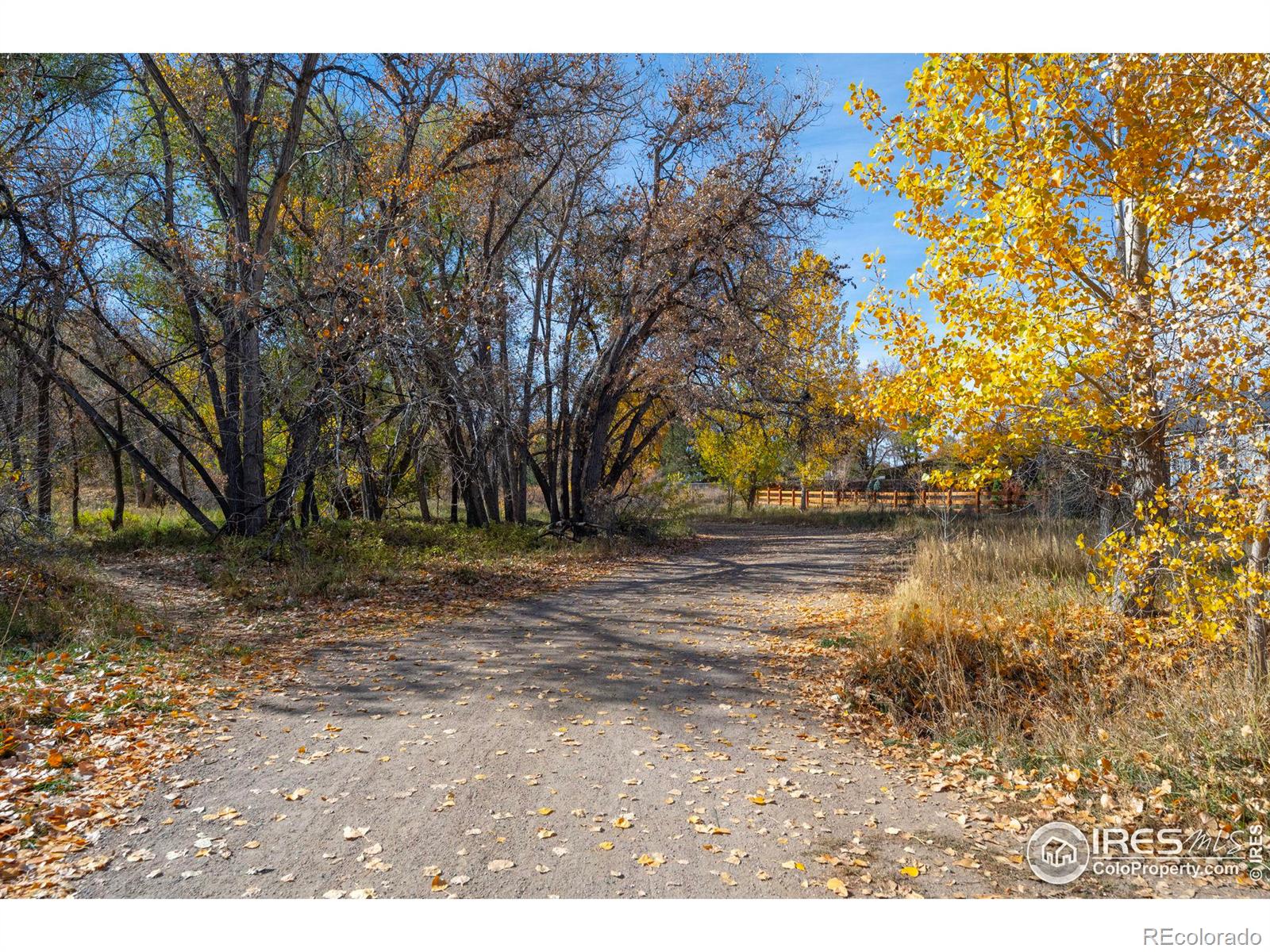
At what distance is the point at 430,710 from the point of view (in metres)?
6.64

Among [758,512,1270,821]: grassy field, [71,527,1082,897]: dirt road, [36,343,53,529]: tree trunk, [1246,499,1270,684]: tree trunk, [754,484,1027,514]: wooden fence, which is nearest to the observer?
[71,527,1082,897]: dirt road

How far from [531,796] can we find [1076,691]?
5037mm

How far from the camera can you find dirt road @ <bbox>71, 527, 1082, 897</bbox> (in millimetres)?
4059

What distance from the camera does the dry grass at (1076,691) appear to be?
507cm

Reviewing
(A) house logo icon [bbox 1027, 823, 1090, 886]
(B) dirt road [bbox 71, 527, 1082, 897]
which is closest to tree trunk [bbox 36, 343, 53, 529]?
(B) dirt road [bbox 71, 527, 1082, 897]

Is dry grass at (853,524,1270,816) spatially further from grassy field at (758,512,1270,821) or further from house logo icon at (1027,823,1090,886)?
house logo icon at (1027,823,1090,886)

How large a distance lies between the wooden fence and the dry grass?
15.9 metres

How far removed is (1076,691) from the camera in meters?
7.11

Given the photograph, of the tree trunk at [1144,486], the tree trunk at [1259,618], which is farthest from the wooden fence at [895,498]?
the tree trunk at [1259,618]

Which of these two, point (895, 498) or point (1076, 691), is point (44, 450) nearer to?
point (1076, 691)

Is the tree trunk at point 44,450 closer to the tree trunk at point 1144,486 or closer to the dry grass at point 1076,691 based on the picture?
the dry grass at point 1076,691

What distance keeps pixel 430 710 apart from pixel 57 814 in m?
2.65

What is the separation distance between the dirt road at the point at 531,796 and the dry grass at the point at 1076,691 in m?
1.17

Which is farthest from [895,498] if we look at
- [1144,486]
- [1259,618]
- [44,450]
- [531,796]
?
[531,796]
